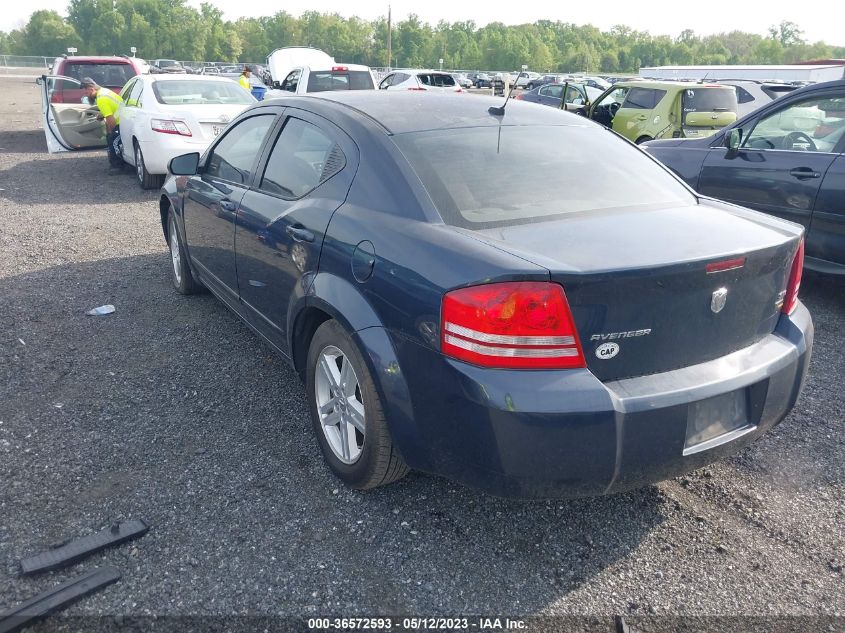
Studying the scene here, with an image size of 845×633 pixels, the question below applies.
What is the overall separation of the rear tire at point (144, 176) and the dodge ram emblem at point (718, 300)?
8.96m

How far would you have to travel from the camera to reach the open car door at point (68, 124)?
11.5 metres

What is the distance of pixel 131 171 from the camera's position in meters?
11.9

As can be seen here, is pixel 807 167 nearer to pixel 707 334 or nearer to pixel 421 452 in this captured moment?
pixel 707 334

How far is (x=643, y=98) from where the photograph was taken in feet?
40.3

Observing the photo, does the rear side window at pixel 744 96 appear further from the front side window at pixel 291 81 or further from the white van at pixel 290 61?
the white van at pixel 290 61

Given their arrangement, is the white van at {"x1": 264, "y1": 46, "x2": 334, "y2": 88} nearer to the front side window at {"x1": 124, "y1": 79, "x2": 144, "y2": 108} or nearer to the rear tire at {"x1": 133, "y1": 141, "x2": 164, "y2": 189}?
the front side window at {"x1": 124, "y1": 79, "x2": 144, "y2": 108}

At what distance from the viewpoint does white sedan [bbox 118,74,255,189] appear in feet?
31.1

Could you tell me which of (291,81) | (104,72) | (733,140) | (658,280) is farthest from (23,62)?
(658,280)

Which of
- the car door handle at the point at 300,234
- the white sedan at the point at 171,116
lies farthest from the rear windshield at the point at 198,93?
the car door handle at the point at 300,234

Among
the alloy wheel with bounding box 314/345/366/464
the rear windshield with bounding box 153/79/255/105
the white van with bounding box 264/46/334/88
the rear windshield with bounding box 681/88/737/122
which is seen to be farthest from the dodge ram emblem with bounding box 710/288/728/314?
the white van with bounding box 264/46/334/88

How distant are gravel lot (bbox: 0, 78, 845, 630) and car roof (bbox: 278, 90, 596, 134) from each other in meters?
1.63

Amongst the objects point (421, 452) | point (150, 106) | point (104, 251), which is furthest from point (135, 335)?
point (150, 106)

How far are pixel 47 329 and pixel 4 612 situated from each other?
3.03 meters

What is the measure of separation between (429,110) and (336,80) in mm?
13090
